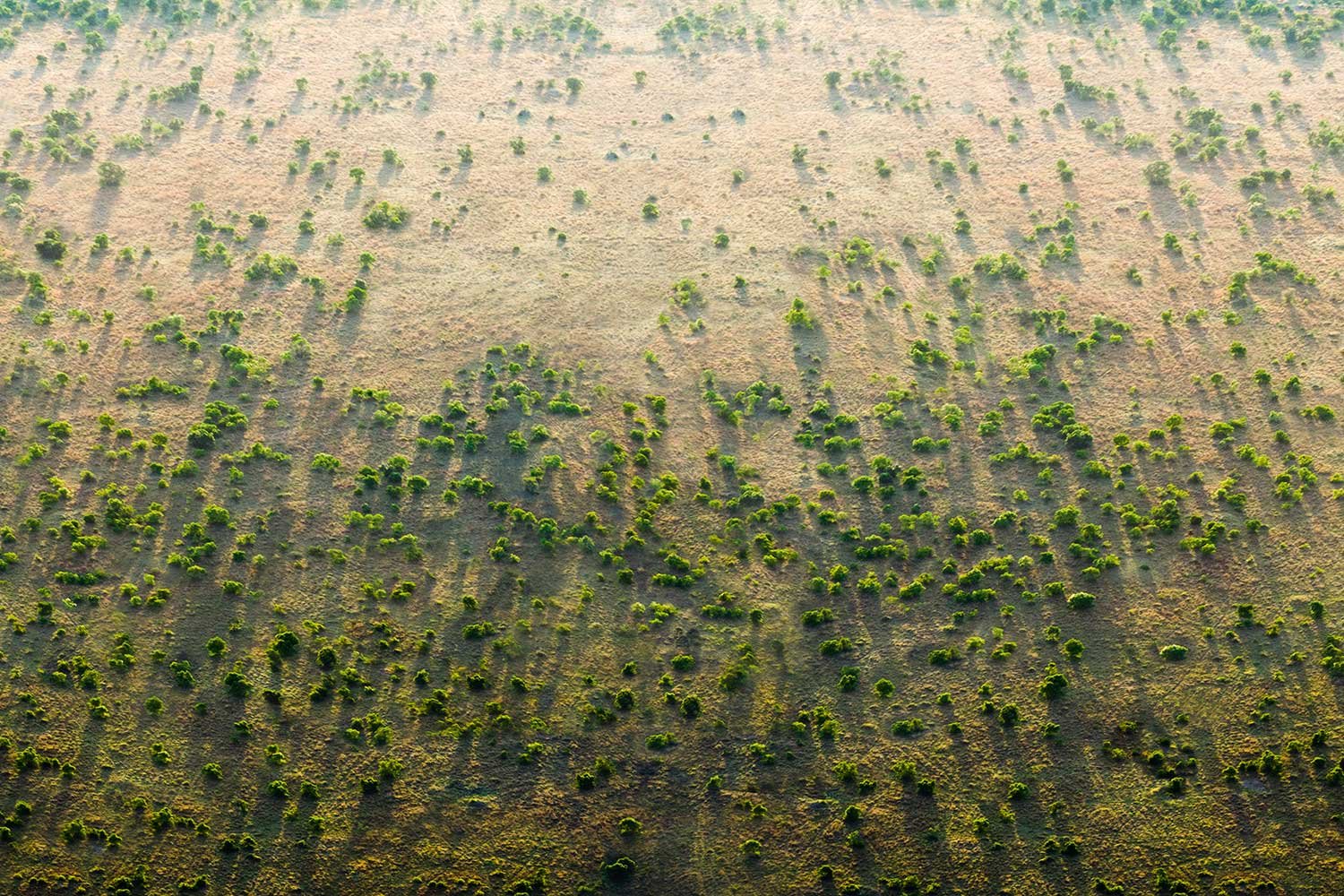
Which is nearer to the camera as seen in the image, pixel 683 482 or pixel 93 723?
pixel 93 723

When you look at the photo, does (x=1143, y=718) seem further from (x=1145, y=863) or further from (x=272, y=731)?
(x=272, y=731)

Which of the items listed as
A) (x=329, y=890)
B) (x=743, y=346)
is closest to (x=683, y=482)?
(x=743, y=346)

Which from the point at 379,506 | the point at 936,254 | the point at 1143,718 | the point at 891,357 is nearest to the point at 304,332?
the point at 379,506

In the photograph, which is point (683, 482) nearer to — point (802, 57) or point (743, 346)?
point (743, 346)

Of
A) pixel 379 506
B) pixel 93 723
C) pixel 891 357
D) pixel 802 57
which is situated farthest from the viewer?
pixel 802 57

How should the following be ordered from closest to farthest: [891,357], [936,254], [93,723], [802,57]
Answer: [93,723], [891,357], [936,254], [802,57]

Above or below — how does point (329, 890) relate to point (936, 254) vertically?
below
